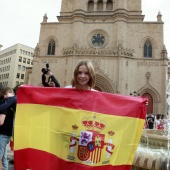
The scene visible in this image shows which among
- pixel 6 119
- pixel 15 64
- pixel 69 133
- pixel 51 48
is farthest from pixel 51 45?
pixel 15 64

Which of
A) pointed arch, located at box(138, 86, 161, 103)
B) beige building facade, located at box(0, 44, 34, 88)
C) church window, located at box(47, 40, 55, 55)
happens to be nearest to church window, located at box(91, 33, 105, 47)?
church window, located at box(47, 40, 55, 55)

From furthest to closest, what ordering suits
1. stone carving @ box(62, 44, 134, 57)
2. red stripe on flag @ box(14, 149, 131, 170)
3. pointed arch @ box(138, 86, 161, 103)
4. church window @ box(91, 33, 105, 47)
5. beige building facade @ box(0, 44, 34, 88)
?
beige building facade @ box(0, 44, 34, 88) → church window @ box(91, 33, 105, 47) → stone carving @ box(62, 44, 134, 57) → pointed arch @ box(138, 86, 161, 103) → red stripe on flag @ box(14, 149, 131, 170)

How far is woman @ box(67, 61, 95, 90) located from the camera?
2.71m

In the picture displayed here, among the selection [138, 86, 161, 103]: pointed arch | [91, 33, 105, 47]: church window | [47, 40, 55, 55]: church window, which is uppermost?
[91, 33, 105, 47]: church window

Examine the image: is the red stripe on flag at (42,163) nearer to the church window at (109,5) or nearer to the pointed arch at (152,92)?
the pointed arch at (152,92)

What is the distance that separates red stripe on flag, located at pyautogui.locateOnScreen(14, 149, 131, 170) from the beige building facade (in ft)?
195

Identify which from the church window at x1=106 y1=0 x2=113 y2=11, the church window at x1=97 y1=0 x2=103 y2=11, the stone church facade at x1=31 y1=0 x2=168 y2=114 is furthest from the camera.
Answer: the church window at x1=97 y1=0 x2=103 y2=11

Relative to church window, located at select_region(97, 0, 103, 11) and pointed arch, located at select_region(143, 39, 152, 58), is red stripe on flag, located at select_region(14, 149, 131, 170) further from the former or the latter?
church window, located at select_region(97, 0, 103, 11)

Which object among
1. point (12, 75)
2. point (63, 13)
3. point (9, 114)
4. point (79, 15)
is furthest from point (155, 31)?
point (12, 75)

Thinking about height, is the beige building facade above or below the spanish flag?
above

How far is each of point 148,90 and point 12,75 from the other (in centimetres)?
4472

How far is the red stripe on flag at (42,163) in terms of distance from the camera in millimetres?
2459

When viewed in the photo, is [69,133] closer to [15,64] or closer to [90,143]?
[90,143]

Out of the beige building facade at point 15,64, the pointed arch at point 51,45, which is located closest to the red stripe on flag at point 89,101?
the pointed arch at point 51,45
